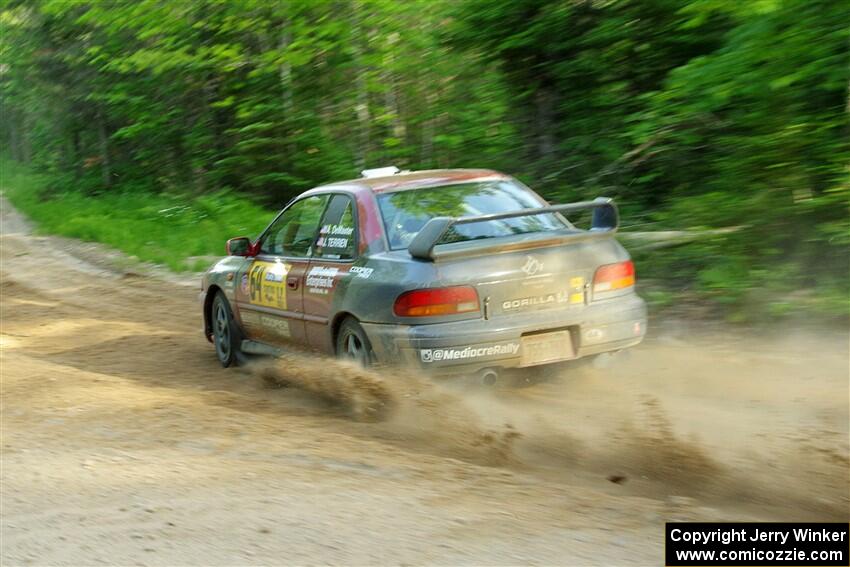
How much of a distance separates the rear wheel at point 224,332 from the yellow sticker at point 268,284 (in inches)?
20.9

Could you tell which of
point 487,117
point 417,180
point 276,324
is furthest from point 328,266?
point 487,117

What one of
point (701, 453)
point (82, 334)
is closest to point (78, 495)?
point (701, 453)

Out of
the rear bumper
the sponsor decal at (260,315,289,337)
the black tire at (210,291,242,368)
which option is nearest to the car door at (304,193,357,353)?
the sponsor decal at (260,315,289,337)

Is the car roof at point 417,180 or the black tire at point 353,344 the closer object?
the black tire at point 353,344

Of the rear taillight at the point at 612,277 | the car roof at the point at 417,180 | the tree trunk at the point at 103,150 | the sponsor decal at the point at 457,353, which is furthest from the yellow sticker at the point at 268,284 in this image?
the tree trunk at the point at 103,150

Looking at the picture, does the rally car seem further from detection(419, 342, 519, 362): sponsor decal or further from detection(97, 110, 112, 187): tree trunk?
detection(97, 110, 112, 187): tree trunk

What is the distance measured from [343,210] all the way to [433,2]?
32.6 ft

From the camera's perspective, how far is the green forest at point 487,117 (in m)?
9.04

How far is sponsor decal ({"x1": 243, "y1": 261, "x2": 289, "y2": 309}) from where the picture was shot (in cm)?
777

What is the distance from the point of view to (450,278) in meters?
6.16

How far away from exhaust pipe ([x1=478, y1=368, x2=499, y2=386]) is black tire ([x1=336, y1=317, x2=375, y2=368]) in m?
0.73

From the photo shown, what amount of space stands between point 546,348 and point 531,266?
1.69 feet

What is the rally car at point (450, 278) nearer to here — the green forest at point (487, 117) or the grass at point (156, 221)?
the green forest at point (487, 117)

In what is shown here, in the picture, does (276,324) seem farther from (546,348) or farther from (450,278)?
(546,348)
